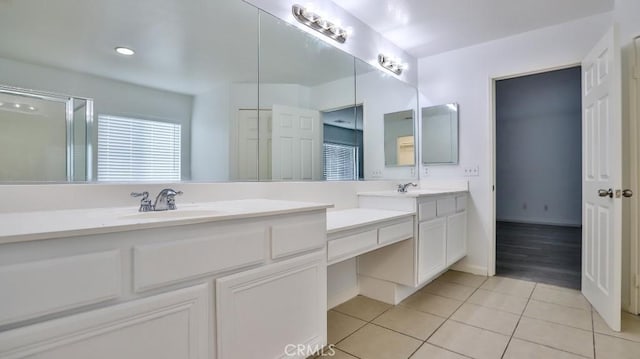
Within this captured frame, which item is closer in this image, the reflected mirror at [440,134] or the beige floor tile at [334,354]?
the beige floor tile at [334,354]

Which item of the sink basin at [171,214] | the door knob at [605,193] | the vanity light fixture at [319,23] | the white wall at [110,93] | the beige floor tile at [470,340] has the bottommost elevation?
the beige floor tile at [470,340]

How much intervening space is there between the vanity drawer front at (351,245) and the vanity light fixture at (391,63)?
69.7 inches

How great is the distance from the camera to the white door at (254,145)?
72.1 inches

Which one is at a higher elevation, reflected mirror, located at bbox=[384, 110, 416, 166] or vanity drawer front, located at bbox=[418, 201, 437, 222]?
reflected mirror, located at bbox=[384, 110, 416, 166]

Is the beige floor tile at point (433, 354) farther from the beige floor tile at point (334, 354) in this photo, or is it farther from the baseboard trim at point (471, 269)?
the baseboard trim at point (471, 269)

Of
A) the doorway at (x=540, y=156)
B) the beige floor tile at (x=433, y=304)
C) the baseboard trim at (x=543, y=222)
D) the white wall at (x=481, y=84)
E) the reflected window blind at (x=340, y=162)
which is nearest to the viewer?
the beige floor tile at (x=433, y=304)

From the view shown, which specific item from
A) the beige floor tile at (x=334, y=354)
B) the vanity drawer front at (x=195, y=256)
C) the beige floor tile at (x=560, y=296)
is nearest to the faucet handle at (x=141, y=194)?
the vanity drawer front at (x=195, y=256)

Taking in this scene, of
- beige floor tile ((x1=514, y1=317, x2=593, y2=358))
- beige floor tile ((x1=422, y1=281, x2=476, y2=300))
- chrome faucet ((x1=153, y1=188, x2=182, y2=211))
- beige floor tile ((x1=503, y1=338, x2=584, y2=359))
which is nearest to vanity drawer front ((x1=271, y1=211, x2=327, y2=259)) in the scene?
chrome faucet ((x1=153, y1=188, x2=182, y2=211))

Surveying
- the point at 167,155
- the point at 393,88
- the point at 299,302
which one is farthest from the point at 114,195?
the point at 393,88

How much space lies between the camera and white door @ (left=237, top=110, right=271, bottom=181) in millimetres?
1830

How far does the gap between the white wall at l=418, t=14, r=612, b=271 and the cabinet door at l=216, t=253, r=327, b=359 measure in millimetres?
2269

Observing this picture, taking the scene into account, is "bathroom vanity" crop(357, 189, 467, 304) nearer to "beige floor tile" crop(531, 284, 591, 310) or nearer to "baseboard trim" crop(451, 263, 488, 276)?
"baseboard trim" crop(451, 263, 488, 276)

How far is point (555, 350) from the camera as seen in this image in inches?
66.6

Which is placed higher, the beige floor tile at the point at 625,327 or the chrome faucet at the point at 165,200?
the chrome faucet at the point at 165,200
